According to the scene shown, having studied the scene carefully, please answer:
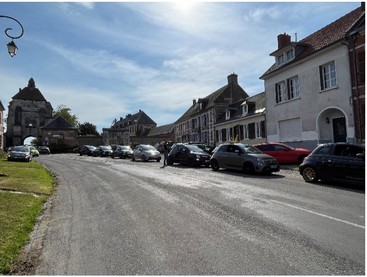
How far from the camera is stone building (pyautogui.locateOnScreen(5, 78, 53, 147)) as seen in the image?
267 feet

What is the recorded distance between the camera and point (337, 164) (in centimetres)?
1155

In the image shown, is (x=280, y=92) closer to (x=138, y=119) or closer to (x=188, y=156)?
(x=188, y=156)

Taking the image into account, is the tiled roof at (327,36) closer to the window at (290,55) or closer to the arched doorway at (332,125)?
the window at (290,55)

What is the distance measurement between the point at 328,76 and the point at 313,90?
1434 mm

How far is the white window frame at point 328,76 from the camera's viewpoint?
70.3 ft

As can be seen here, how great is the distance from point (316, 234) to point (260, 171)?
999 centimetres

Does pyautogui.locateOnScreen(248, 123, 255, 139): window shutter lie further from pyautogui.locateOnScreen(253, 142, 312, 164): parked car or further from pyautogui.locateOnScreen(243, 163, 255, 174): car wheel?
pyautogui.locateOnScreen(243, 163, 255, 174): car wheel

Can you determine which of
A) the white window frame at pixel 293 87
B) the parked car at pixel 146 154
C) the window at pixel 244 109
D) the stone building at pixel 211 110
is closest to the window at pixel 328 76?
the white window frame at pixel 293 87

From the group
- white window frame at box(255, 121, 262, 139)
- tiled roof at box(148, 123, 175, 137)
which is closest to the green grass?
white window frame at box(255, 121, 262, 139)

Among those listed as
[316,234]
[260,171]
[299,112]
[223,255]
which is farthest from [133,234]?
[299,112]

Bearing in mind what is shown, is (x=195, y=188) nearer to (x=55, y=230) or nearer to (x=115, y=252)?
(x=55, y=230)

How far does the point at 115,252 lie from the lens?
4.90 m

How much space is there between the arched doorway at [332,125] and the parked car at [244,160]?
A: 7.73 meters

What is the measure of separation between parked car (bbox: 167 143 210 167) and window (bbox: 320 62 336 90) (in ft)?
30.2
